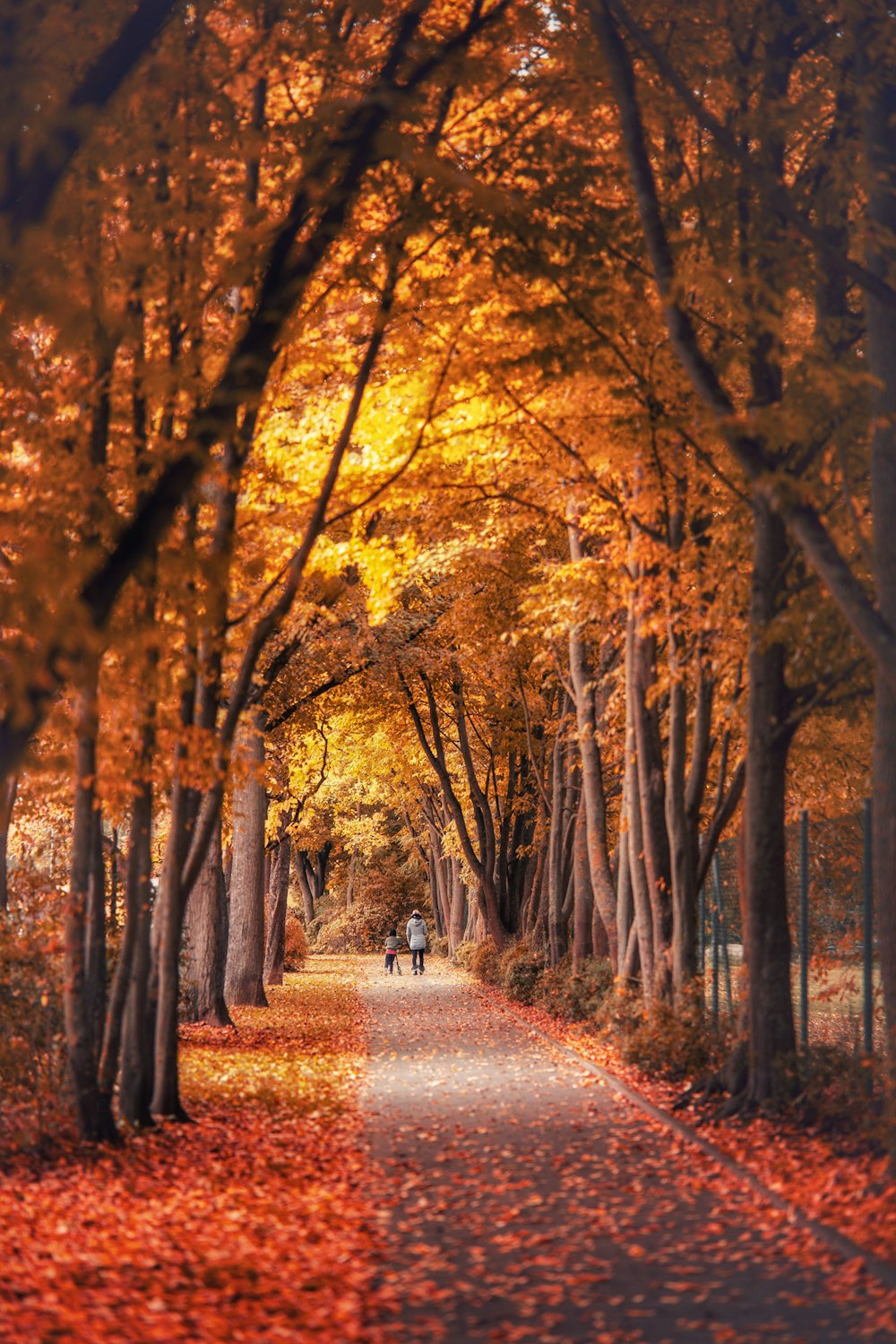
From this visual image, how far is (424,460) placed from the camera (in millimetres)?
14859

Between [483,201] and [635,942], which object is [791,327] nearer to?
[483,201]

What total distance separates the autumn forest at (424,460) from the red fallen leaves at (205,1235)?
56mm

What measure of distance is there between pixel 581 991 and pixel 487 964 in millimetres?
12845

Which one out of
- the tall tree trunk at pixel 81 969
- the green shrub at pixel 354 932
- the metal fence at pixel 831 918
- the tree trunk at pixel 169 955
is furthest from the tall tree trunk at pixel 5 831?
the green shrub at pixel 354 932

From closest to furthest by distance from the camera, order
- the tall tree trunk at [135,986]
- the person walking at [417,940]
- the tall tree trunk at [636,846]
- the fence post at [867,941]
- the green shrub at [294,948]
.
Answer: the tall tree trunk at [135,986], the fence post at [867,941], the tall tree trunk at [636,846], the person walking at [417,940], the green shrub at [294,948]

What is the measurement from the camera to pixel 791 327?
13.8 meters

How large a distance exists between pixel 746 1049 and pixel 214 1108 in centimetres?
484

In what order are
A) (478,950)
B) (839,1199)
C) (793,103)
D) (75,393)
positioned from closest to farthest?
(839,1199)
(75,393)
(793,103)
(478,950)

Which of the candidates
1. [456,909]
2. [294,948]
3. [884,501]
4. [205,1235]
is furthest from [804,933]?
[456,909]

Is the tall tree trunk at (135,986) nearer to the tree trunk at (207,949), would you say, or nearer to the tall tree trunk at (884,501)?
the tall tree trunk at (884,501)

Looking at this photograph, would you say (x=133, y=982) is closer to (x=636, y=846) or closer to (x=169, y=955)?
(x=169, y=955)

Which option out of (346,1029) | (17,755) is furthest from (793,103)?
(346,1029)

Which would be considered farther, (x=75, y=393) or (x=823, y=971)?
(x=823, y=971)

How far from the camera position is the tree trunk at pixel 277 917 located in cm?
3603
